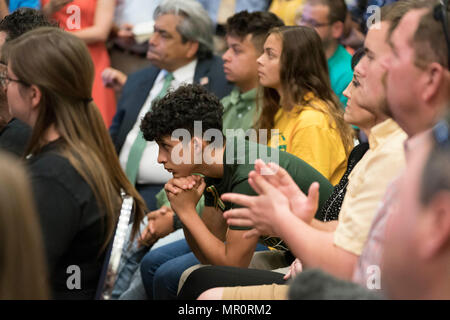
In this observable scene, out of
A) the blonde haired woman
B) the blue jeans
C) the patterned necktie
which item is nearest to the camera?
the blonde haired woman

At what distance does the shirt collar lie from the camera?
67.5 inches

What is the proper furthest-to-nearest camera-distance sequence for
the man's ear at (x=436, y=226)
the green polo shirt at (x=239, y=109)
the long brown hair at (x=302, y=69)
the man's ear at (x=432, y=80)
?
the green polo shirt at (x=239, y=109), the long brown hair at (x=302, y=69), the man's ear at (x=432, y=80), the man's ear at (x=436, y=226)

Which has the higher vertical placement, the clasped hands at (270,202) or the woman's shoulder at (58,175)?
the woman's shoulder at (58,175)

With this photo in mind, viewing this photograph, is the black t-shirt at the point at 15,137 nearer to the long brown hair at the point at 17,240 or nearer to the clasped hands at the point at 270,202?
the clasped hands at the point at 270,202

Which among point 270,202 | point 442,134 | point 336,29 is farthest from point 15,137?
point 336,29

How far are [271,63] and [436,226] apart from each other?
82.0 inches

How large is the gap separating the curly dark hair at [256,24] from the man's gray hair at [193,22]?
32cm

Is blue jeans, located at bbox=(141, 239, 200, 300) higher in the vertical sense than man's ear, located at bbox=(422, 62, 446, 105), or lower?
lower

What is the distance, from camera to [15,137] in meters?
2.14

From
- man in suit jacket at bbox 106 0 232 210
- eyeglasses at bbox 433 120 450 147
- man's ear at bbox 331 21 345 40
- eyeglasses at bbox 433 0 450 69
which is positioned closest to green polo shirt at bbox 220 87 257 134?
man in suit jacket at bbox 106 0 232 210

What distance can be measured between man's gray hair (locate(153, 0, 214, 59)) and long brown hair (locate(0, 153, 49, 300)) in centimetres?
Result: 272

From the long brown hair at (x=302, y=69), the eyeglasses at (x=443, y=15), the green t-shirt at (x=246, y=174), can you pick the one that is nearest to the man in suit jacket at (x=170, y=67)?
the long brown hair at (x=302, y=69)

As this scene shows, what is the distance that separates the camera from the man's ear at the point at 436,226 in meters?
0.91

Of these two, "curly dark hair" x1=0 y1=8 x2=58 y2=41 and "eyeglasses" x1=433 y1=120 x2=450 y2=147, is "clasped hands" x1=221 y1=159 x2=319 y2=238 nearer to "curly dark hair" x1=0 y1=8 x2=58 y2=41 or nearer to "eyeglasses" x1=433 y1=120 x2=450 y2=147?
"eyeglasses" x1=433 y1=120 x2=450 y2=147
